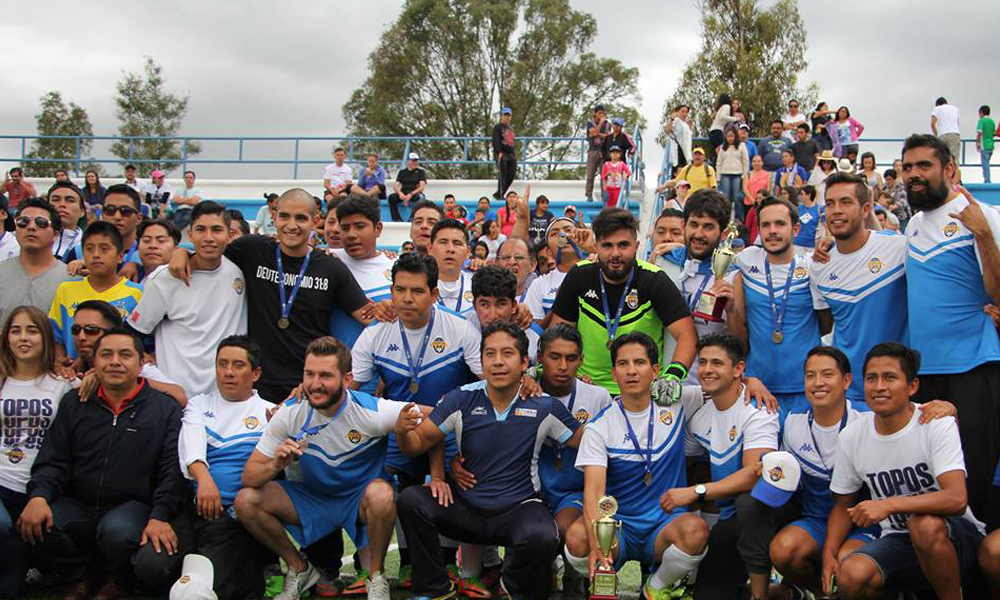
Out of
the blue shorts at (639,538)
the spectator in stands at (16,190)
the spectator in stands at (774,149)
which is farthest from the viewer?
the spectator in stands at (774,149)

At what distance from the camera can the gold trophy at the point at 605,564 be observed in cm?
479

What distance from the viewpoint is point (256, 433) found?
581 cm

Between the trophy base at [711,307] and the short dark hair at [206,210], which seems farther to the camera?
the short dark hair at [206,210]

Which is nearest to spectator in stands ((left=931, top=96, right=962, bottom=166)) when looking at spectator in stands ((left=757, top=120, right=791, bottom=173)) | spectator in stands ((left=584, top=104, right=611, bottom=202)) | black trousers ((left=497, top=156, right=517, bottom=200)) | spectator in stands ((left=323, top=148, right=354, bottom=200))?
spectator in stands ((left=757, top=120, right=791, bottom=173))

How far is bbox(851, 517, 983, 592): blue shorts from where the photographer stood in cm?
477

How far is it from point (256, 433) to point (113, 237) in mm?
1829

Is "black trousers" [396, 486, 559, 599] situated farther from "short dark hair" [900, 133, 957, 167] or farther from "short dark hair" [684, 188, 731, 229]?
"short dark hair" [900, 133, 957, 167]

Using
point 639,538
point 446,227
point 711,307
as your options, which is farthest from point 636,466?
point 446,227

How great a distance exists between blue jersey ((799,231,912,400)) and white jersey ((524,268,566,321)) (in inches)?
82.8

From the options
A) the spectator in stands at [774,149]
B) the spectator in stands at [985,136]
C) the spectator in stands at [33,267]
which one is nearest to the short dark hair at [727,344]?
the spectator in stands at [33,267]

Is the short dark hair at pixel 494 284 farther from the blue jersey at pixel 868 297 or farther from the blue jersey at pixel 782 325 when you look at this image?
the blue jersey at pixel 868 297

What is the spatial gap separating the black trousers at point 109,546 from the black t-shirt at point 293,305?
3.74ft

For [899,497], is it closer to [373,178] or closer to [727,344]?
[727,344]

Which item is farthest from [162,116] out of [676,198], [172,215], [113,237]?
[113,237]
